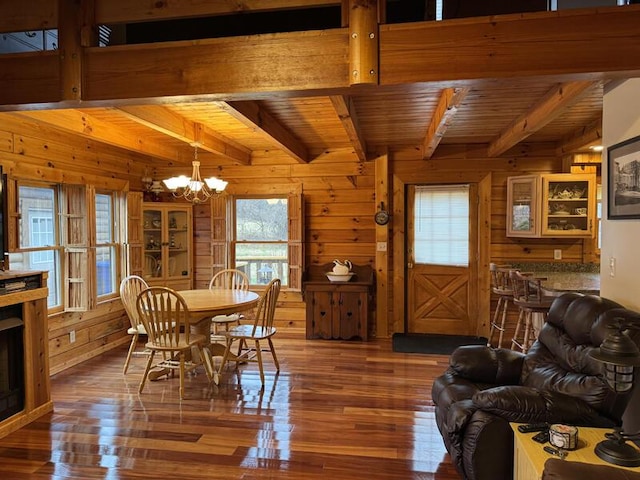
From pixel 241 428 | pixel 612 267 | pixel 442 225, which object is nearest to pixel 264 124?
pixel 241 428

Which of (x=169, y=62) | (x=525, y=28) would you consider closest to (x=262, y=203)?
(x=169, y=62)

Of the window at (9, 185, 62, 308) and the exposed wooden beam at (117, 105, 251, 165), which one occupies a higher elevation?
the exposed wooden beam at (117, 105, 251, 165)

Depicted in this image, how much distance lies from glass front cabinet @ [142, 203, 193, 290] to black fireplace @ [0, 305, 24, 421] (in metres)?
2.40

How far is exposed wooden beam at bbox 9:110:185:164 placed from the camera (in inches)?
134

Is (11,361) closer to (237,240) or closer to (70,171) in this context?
(70,171)

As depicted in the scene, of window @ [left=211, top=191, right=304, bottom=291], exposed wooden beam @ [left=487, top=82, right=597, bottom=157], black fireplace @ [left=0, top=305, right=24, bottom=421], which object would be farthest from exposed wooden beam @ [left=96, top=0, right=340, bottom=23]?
window @ [left=211, top=191, right=304, bottom=291]

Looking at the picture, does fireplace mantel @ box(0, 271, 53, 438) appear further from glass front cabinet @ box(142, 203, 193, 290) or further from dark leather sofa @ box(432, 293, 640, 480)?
dark leather sofa @ box(432, 293, 640, 480)

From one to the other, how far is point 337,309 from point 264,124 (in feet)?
8.59

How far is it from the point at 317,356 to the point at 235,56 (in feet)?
11.2

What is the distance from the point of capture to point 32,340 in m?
3.29

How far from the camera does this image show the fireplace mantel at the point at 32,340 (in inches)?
121

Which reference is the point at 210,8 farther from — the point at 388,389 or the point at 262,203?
the point at 262,203

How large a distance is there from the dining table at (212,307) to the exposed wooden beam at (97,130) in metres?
1.66

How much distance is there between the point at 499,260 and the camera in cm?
552
